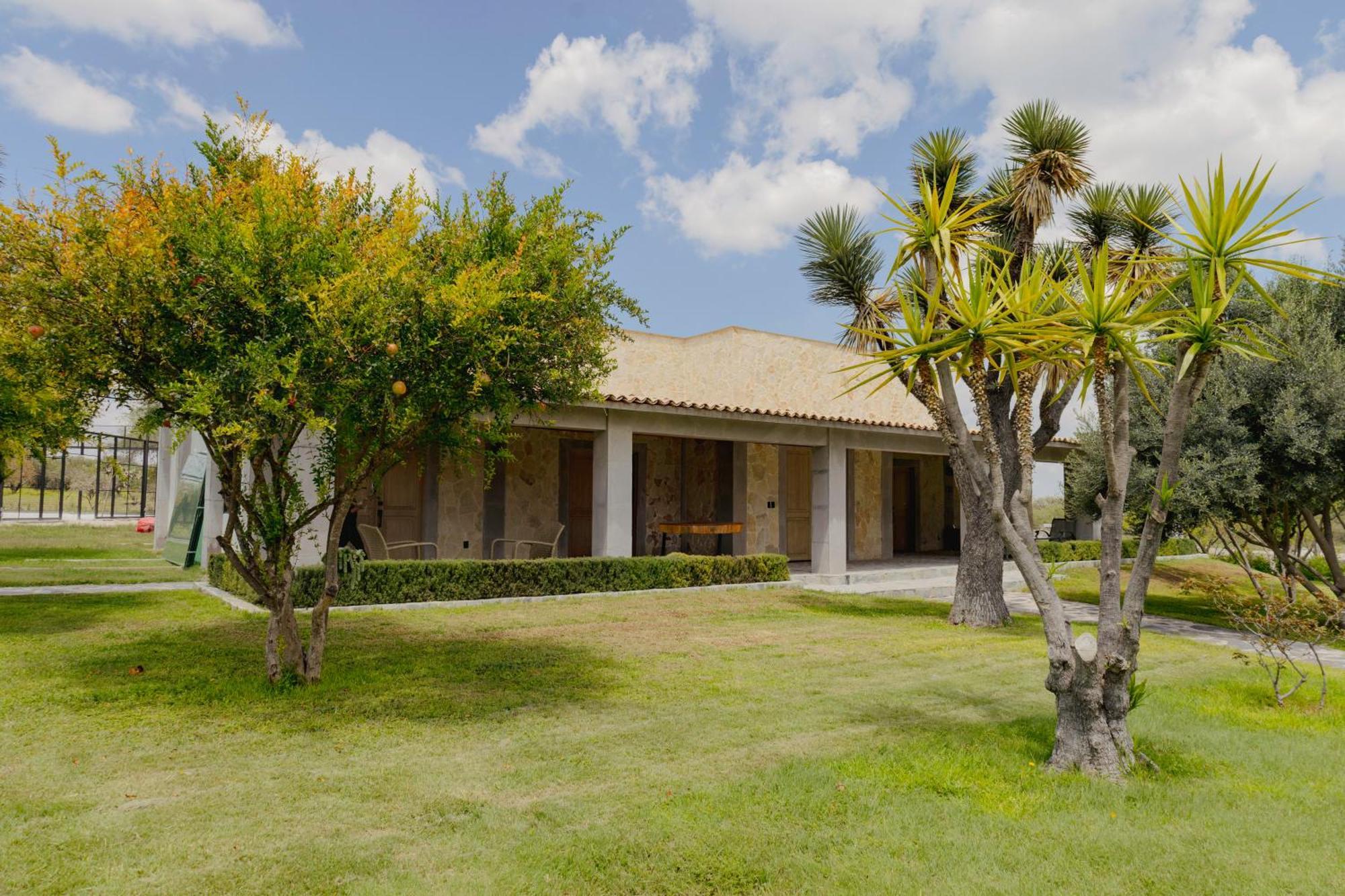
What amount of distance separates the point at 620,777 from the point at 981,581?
795 cm

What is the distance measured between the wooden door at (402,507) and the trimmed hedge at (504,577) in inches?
110

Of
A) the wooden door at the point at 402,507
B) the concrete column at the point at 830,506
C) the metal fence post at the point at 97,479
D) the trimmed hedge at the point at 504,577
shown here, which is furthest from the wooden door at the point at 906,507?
the metal fence post at the point at 97,479

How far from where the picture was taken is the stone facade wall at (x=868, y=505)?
64.0 ft

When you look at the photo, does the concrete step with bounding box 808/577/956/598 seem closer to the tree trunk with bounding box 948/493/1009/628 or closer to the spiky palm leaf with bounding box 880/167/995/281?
the tree trunk with bounding box 948/493/1009/628

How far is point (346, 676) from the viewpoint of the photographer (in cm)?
696

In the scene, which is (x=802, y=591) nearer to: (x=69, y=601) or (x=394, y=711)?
(x=394, y=711)

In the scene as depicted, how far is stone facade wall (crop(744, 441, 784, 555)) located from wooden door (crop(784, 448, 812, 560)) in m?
0.32

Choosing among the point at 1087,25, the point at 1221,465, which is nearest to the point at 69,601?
the point at 1087,25

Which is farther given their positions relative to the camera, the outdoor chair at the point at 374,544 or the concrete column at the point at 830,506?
the concrete column at the point at 830,506

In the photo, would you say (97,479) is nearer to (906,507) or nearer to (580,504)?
(580,504)

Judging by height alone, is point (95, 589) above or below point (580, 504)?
below

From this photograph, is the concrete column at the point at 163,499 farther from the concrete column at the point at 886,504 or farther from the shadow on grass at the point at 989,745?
the shadow on grass at the point at 989,745

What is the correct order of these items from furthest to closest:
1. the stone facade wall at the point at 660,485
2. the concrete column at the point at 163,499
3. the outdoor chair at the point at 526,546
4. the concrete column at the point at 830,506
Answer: the concrete column at the point at 163,499 < the stone facade wall at the point at 660,485 < the concrete column at the point at 830,506 < the outdoor chair at the point at 526,546

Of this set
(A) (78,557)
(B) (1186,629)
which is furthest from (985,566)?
(A) (78,557)
